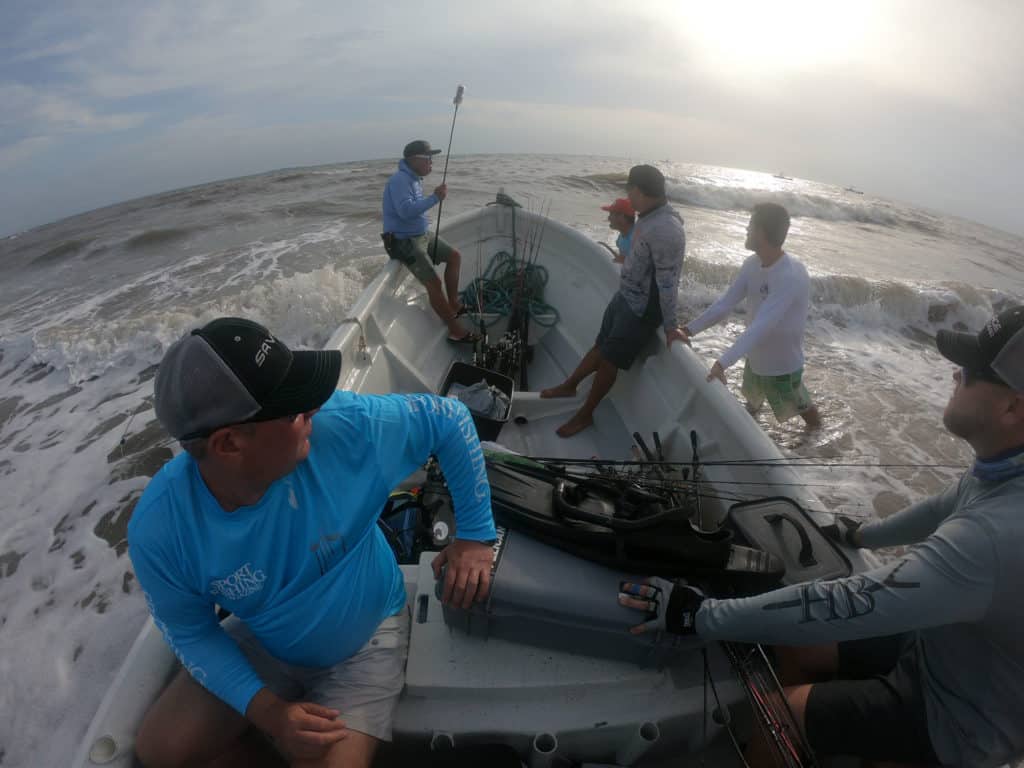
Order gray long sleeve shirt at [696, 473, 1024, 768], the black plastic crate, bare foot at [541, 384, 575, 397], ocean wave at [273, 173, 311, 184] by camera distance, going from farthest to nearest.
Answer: ocean wave at [273, 173, 311, 184]
bare foot at [541, 384, 575, 397]
the black plastic crate
gray long sleeve shirt at [696, 473, 1024, 768]

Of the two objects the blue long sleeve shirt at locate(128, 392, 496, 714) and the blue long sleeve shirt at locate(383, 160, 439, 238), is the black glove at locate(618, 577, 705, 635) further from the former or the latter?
the blue long sleeve shirt at locate(383, 160, 439, 238)

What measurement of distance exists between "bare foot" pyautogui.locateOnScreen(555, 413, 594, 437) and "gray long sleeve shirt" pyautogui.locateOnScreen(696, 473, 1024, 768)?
2.39 metres

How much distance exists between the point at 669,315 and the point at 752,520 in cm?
175

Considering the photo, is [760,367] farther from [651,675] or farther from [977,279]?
[977,279]

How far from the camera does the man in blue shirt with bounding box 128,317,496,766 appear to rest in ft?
3.63

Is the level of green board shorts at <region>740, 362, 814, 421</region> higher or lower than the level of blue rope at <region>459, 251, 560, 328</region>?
lower

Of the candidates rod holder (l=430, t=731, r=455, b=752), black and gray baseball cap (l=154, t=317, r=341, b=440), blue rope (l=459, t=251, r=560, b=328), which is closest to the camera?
black and gray baseball cap (l=154, t=317, r=341, b=440)

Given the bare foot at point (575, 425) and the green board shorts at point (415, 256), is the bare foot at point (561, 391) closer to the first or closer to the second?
the bare foot at point (575, 425)

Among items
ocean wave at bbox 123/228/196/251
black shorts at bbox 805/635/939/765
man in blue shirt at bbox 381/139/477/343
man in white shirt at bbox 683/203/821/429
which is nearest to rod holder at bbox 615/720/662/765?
black shorts at bbox 805/635/939/765

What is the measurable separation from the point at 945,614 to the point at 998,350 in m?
0.68

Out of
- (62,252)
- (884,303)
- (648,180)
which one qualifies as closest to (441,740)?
(648,180)

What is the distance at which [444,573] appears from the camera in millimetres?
1621

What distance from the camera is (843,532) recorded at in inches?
76.3

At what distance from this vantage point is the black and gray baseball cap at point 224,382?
104 centimetres
